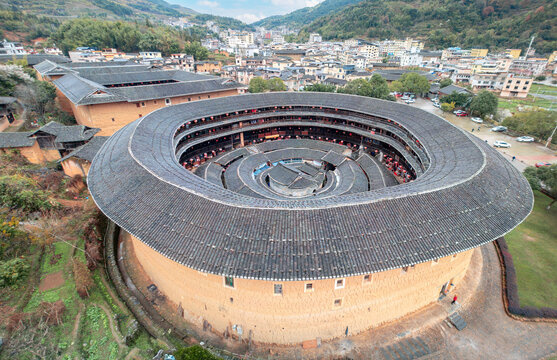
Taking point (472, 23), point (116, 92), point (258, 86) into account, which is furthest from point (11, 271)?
point (472, 23)

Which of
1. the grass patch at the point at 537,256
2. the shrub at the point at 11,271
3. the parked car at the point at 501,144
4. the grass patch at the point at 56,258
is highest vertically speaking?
the parked car at the point at 501,144

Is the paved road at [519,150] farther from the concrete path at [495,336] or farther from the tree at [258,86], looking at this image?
the tree at [258,86]

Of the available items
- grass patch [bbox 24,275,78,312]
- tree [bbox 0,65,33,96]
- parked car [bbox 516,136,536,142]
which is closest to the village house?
tree [bbox 0,65,33,96]

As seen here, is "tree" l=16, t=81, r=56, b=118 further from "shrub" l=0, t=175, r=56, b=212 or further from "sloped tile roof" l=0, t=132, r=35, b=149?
"shrub" l=0, t=175, r=56, b=212

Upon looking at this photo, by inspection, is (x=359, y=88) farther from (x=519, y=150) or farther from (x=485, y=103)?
(x=519, y=150)

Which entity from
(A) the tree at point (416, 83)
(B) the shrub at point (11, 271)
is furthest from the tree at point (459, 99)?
(B) the shrub at point (11, 271)

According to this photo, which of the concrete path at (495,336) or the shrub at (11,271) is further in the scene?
the shrub at (11,271)
